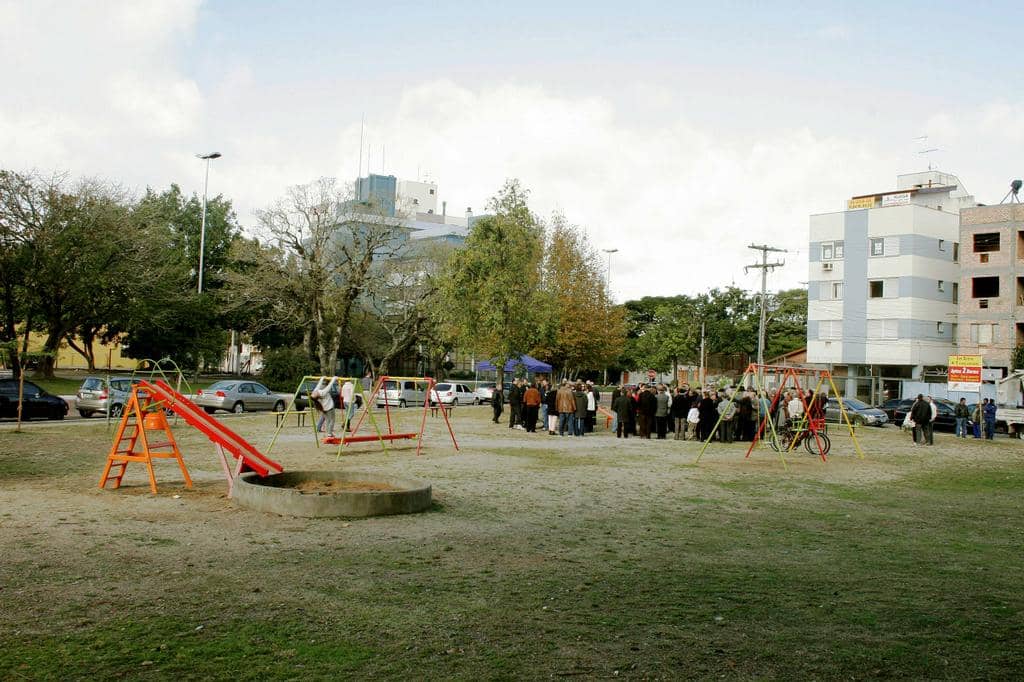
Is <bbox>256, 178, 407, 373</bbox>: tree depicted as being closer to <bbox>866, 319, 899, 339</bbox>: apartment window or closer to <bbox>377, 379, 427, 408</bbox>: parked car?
<bbox>377, 379, 427, 408</bbox>: parked car

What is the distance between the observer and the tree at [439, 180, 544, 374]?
35.5 m

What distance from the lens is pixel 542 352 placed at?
53406 mm

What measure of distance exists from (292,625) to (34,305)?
4178cm

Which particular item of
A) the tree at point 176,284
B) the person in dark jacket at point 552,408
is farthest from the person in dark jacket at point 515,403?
the tree at point 176,284

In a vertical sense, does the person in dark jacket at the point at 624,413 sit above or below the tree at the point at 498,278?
below

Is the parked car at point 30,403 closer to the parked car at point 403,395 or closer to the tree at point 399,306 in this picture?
the parked car at point 403,395

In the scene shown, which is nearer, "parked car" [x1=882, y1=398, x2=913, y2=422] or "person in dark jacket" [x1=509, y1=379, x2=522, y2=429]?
"person in dark jacket" [x1=509, y1=379, x2=522, y2=429]

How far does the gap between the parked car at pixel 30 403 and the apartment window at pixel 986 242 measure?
50.1 m

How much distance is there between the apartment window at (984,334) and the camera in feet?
180

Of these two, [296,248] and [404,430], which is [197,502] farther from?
[296,248]

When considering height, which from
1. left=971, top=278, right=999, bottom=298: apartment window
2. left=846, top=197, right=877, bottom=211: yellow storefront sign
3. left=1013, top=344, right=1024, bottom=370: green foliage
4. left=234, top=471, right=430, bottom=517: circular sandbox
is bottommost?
left=234, top=471, right=430, bottom=517: circular sandbox

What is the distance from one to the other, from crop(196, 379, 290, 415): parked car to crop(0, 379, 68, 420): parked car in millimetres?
7561

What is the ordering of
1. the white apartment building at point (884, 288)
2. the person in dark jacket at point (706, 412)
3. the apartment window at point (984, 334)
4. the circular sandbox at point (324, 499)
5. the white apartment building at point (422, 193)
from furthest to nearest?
the white apartment building at point (422, 193)
the white apartment building at point (884, 288)
the apartment window at point (984, 334)
the person in dark jacket at point (706, 412)
the circular sandbox at point (324, 499)

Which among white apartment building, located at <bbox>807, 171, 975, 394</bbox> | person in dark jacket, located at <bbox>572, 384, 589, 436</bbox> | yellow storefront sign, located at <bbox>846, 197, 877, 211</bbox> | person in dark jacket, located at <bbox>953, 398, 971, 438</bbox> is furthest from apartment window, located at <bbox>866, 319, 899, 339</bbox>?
person in dark jacket, located at <bbox>572, 384, 589, 436</bbox>
